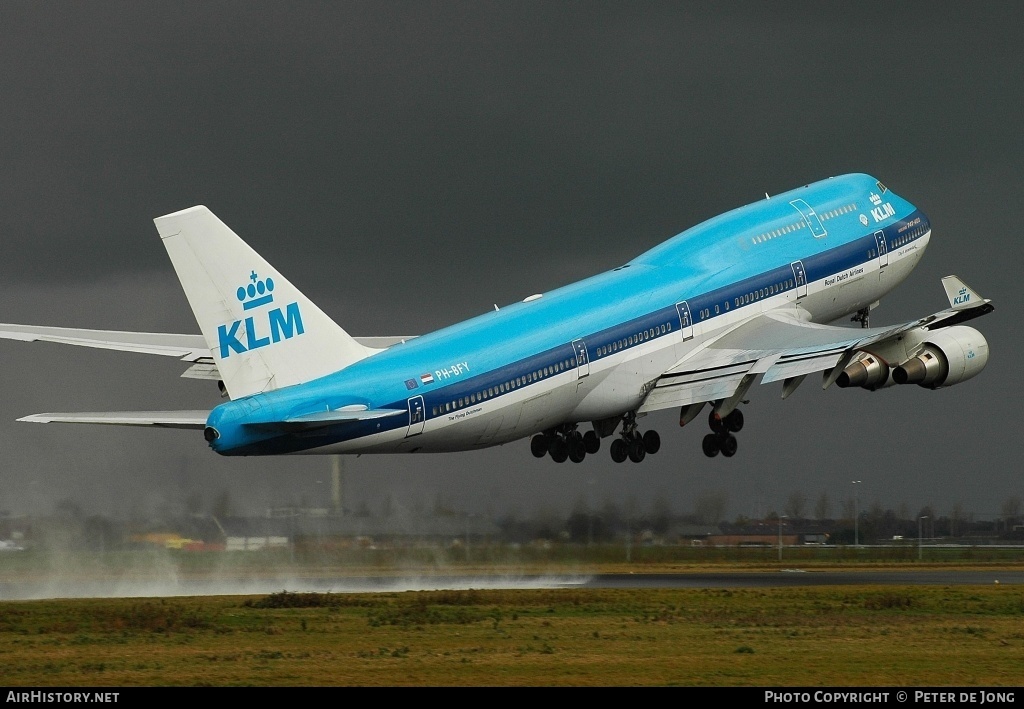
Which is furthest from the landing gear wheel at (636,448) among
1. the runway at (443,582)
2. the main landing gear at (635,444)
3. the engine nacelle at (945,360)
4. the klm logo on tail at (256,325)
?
the klm logo on tail at (256,325)

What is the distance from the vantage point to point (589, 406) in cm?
5025

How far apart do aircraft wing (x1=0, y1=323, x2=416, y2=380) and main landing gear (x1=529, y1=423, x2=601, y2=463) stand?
5504 mm

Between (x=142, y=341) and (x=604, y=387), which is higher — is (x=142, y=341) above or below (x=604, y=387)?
above

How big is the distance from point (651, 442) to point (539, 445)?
11.4ft

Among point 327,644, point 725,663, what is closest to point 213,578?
point 327,644

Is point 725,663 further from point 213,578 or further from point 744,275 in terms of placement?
point 213,578

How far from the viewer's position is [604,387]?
5006 centimetres

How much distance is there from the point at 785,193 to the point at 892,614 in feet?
48.9

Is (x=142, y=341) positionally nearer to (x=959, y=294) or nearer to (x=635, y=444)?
(x=635, y=444)

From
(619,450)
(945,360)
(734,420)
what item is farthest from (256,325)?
(945,360)

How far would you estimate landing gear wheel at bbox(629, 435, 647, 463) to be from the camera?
53.2 metres

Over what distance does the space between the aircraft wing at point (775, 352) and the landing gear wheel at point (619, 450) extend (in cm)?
163

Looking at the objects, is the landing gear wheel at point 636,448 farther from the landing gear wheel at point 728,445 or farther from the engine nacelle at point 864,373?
the engine nacelle at point 864,373

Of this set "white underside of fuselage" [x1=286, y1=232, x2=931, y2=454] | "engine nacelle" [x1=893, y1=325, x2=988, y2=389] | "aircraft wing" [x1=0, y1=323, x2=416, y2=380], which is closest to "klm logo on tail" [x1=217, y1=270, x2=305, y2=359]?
"white underside of fuselage" [x1=286, y1=232, x2=931, y2=454]
